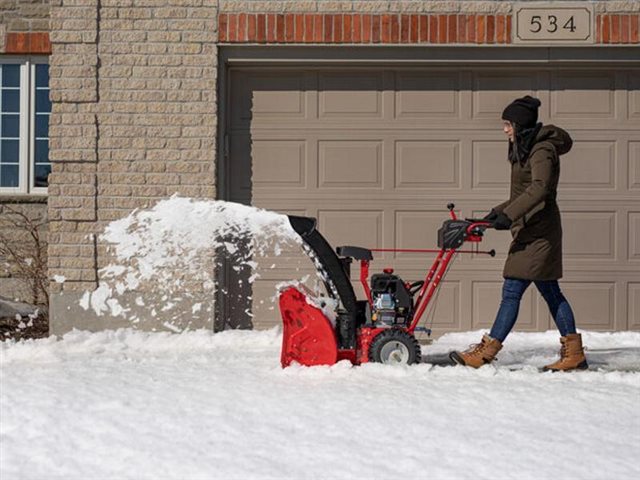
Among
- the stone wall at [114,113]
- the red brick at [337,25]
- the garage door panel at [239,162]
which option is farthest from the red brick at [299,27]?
the garage door panel at [239,162]

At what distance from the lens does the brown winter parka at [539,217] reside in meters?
6.79

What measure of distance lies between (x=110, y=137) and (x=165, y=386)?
3599 millimetres

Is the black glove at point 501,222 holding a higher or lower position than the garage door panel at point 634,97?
lower

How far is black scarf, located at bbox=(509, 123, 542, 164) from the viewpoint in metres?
6.91

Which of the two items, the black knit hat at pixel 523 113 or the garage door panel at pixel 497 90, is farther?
the garage door panel at pixel 497 90

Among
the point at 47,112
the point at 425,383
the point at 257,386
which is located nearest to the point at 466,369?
the point at 425,383

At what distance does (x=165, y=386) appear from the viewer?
6.15m

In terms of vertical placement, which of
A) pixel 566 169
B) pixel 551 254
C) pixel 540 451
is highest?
pixel 566 169

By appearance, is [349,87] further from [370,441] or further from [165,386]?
[370,441]

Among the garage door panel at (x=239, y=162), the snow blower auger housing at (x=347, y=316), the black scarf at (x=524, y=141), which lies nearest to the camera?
the snow blower auger housing at (x=347, y=316)

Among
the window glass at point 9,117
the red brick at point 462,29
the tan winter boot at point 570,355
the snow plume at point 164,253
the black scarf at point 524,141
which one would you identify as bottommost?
the tan winter boot at point 570,355

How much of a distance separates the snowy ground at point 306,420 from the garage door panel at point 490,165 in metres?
2.32

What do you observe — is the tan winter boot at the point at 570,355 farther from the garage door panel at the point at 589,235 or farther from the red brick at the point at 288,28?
the red brick at the point at 288,28

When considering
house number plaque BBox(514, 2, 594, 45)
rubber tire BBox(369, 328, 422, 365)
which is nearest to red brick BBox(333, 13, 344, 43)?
house number plaque BBox(514, 2, 594, 45)
